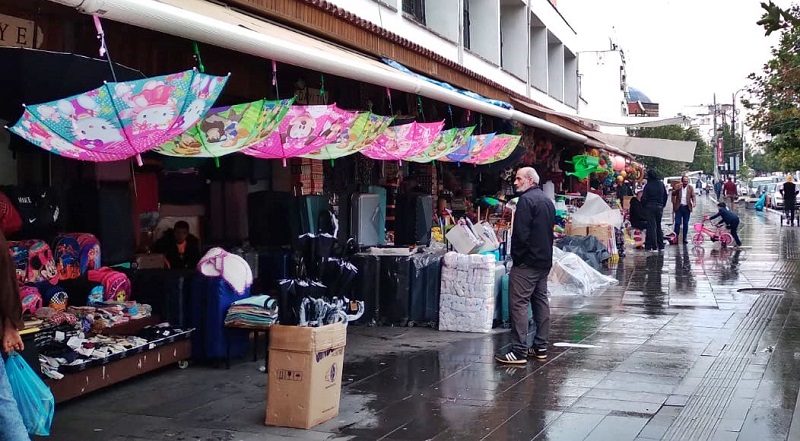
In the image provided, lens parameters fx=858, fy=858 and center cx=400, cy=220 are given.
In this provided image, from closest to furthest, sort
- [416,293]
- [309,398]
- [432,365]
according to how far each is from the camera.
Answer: [309,398]
[432,365]
[416,293]

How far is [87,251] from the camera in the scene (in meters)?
7.79

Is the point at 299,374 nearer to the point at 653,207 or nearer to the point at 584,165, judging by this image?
the point at 584,165

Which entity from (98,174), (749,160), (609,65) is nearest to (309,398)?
(98,174)

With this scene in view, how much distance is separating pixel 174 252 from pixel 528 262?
151 inches

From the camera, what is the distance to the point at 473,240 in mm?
10633

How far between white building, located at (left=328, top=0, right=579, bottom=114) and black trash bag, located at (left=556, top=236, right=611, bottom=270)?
4.20 m

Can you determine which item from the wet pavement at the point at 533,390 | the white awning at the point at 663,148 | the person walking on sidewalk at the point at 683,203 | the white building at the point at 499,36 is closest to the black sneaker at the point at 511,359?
the wet pavement at the point at 533,390

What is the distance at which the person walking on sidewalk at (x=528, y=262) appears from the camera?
8445 millimetres

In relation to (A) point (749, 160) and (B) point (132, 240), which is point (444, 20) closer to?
(B) point (132, 240)

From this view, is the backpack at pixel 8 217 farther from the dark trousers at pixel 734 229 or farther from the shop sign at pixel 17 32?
the dark trousers at pixel 734 229

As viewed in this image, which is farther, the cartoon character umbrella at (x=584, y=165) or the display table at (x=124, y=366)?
the cartoon character umbrella at (x=584, y=165)

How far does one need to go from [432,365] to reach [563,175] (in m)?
14.5

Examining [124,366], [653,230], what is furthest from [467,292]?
[653,230]

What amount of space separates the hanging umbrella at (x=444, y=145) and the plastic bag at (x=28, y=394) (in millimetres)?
5721
